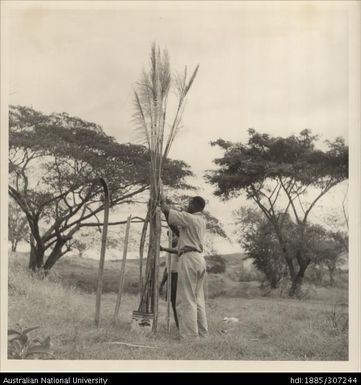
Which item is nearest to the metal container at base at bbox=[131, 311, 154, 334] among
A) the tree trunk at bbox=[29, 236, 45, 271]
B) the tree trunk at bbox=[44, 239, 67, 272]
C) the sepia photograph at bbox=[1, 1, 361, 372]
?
the sepia photograph at bbox=[1, 1, 361, 372]

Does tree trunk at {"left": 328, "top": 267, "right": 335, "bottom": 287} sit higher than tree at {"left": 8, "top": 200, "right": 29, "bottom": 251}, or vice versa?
tree at {"left": 8, "top": 200, "right": 29, "bottom": 251}

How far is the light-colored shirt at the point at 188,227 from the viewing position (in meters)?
6.33

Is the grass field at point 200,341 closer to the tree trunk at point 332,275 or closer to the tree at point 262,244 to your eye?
the tree trunk at point 332,275

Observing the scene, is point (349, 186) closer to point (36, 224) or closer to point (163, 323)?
point (163, 323)

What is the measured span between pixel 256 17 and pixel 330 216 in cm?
246

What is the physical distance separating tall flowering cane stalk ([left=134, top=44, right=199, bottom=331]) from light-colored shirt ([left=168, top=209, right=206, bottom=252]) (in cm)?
24

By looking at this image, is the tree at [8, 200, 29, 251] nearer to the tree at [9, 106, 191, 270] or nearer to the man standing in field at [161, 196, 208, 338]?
the tree at [9, 106, 191, 270]

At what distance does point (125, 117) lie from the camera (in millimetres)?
7492

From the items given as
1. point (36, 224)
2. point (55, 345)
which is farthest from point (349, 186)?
point (36, 224)

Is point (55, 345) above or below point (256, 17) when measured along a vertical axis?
below

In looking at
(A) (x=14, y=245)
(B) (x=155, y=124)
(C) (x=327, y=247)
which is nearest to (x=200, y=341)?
(B) (x=155, y=124)

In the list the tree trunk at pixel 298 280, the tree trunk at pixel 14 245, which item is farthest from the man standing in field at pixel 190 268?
the tree trunk at pixel 298 280

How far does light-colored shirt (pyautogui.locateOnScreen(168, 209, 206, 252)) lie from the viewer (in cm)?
633

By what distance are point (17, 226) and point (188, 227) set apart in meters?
2.51
